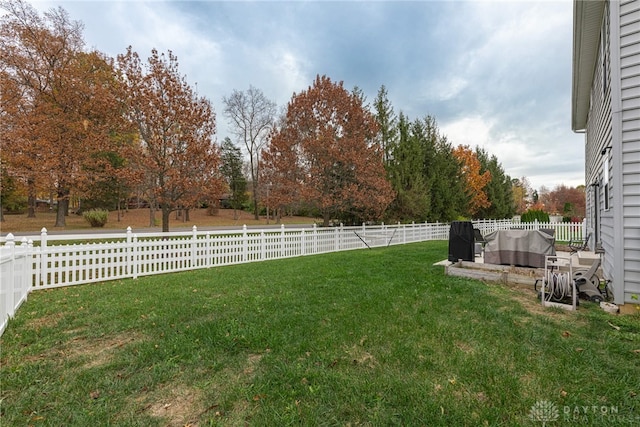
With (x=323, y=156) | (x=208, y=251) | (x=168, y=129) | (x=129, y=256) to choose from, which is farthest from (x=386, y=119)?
(x=129, y=256)

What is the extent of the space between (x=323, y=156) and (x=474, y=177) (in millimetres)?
19798

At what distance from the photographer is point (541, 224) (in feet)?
57.8

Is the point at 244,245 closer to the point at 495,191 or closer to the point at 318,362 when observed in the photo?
the point at 318,362

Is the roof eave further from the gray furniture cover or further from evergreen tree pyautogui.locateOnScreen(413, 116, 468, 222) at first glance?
evergreen tree pyautogui.locateOnScreen(413, 116, 468, 222)

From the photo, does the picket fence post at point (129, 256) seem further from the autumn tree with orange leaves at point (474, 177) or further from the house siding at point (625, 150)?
the autumn tree with orange leaves at point (474, 177)

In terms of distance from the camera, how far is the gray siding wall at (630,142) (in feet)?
12.8


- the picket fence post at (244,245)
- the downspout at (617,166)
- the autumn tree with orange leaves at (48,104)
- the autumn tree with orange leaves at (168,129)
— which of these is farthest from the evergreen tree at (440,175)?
the autumn tree with orange leaves at (48,104)

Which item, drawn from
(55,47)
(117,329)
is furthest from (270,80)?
(117,329)

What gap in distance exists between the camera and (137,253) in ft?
22.4

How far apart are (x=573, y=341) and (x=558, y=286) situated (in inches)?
65.0

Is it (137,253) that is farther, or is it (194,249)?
(194,249)

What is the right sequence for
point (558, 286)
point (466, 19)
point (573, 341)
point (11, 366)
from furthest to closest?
point (466, 19), point (558, 286), point (573, 341), point (11, 366)

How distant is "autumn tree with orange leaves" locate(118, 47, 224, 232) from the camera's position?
9633 mm

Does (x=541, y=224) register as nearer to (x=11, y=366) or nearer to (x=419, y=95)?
(x=419, y=95)
